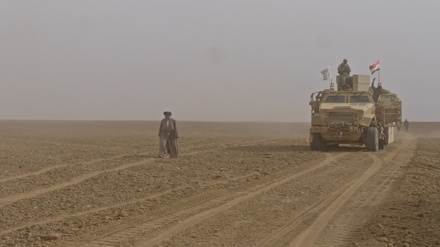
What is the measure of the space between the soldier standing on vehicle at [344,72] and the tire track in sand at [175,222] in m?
14.7

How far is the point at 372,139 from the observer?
22766 millimetres

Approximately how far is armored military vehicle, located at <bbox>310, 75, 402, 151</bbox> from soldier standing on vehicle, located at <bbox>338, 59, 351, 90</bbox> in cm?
10

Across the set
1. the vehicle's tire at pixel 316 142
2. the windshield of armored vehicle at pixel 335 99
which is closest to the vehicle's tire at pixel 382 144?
the windshield of armored vehicle at pixel 335 99

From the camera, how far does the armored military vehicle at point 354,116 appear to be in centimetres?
2258

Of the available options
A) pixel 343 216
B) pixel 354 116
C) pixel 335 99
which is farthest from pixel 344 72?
pixel 343 216

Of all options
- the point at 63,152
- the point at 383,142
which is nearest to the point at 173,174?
the point at 63,152

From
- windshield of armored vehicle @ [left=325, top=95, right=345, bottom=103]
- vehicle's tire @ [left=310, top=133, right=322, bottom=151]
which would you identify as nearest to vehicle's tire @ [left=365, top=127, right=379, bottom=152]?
windshield of armored vehicle @ [left=325, top=95, right=345, bottom=103]

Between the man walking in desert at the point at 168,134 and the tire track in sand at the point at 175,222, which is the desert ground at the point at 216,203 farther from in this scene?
the man walking in desert at the point at 168,134

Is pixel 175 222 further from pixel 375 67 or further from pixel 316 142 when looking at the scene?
pixel 375 67

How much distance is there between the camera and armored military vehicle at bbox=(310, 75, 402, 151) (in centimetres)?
2258

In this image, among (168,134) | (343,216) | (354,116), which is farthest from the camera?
(354,116)

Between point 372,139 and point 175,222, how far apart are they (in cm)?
1569

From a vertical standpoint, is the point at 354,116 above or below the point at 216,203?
above

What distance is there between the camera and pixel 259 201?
10383 millimetres
